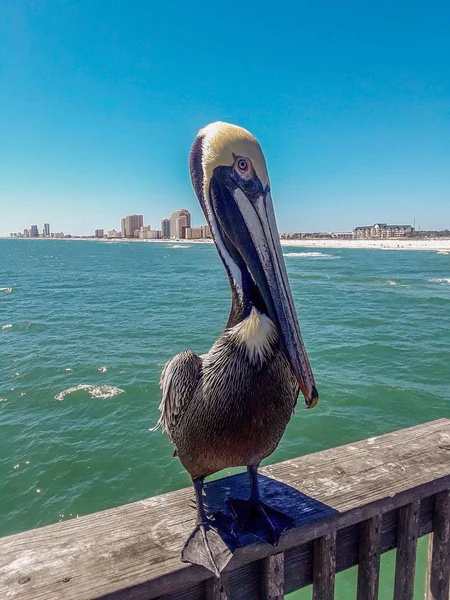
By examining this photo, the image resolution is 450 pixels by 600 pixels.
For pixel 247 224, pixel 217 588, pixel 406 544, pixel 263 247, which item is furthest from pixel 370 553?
pixel 247 224

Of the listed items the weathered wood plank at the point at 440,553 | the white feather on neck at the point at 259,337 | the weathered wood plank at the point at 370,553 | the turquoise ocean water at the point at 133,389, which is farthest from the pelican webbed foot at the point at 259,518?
the turquoise ocean water at the point at 133,389

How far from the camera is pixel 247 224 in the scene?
5.76 ft

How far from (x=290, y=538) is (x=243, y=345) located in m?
0.74

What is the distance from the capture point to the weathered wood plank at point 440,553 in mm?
2025

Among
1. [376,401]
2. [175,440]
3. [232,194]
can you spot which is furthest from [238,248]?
[376,401]

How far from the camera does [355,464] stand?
6.78ft

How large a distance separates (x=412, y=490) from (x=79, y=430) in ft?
24.7

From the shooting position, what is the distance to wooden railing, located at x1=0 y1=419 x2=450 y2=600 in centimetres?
145

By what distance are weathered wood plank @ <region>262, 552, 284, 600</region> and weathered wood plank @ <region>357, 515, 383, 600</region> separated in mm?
420

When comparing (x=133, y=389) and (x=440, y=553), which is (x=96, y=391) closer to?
(x=133, y=389)

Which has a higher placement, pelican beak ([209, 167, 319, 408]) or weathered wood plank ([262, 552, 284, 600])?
pelican beak ([209, 167, 319, 408])

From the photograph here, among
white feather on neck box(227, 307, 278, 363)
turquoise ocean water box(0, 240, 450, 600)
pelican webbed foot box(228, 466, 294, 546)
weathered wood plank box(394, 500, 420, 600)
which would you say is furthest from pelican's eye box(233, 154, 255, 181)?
turquoise ocean water box(0, 240, 450, 600)

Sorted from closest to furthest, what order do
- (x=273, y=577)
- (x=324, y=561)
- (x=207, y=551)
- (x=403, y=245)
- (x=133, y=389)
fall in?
(x=207, y=551) < (x=273, y=577) < (x=324, y=561) < (x=133, y=389) < (x=403, y=245)

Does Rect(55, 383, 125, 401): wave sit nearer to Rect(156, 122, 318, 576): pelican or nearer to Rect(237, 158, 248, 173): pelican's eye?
Rect(156, 122, 318, 576): pelican
